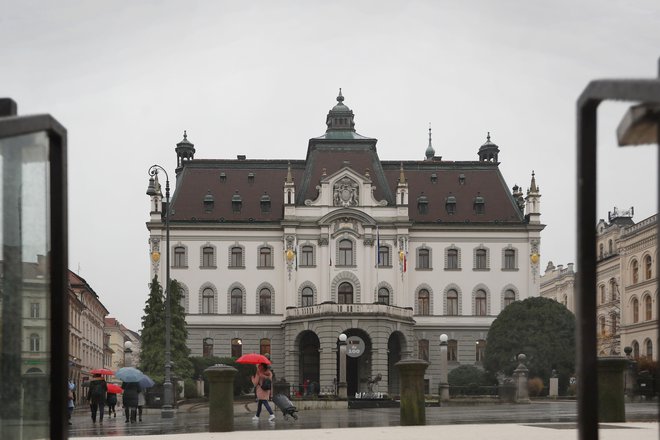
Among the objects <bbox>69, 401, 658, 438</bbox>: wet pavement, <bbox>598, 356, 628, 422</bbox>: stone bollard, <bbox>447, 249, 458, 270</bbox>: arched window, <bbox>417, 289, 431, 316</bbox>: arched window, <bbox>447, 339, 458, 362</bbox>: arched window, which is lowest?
<bbox>447, 339, 458, 362</bbox>: arched window

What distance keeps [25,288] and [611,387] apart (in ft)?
53.4

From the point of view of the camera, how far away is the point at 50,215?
652 centimetres

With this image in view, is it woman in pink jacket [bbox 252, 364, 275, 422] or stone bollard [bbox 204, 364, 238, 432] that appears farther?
woman in pink jacket [bbox 252, 364, 275, 422]

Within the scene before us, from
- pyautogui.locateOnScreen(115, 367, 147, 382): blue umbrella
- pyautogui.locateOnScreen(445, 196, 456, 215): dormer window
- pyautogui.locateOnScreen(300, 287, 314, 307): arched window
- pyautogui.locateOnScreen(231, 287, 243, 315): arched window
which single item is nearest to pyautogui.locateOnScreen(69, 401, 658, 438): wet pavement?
pyautogui.locateOnScreen(115, 367, 147, 382): blue umbrella

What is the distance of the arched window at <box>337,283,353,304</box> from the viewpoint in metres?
77.9

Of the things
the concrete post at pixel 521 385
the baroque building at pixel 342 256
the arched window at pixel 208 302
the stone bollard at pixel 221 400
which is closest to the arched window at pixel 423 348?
the baroque building at pixel 342 256

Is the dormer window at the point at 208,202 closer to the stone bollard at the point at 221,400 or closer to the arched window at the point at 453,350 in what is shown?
the arched window at the point at 453,350

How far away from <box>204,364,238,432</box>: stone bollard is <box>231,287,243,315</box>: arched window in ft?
185

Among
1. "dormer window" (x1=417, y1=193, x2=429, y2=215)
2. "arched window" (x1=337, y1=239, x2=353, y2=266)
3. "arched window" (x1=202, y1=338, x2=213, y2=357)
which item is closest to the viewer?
"arched window" (x1=337, y1=239, x2=353, y2=266)

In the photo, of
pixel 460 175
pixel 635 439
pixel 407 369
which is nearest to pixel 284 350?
pixel 460 175

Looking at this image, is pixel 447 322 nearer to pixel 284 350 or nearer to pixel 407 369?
pixel 284 350

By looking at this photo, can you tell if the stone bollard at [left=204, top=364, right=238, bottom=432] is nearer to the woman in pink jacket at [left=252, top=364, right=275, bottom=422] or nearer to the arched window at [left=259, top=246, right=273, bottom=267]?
the woman in pink jacket at [left=252, top=364, right=275, bottom=422]

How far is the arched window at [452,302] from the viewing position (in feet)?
260

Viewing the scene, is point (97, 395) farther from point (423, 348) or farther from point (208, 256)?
point (423, 348)
